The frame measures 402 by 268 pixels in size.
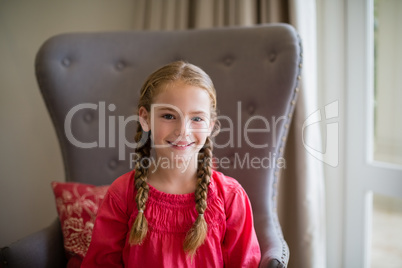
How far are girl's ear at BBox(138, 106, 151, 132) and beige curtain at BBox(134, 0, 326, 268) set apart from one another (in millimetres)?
761

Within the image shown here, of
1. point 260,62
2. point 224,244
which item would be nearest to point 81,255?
point 224,244

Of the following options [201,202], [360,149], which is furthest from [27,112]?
[360,149]

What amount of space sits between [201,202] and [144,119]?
11.9 inches

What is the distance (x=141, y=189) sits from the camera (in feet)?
3.13

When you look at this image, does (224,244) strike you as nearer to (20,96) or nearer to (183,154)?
(183,154)

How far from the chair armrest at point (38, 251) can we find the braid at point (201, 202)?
52 centimetres

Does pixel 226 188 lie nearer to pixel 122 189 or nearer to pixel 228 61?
pixel 122 189

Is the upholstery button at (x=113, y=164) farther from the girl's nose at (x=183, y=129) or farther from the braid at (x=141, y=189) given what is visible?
the girl's nose at (x=183, y=129)

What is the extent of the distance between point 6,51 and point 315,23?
5.13ft

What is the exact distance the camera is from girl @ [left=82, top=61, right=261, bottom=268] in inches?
36.2

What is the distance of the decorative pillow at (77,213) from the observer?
44.3 inches

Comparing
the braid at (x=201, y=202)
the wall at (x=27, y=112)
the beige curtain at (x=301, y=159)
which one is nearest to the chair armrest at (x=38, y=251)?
the braid at (x=201, y=202)

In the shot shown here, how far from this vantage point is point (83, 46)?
1.38m

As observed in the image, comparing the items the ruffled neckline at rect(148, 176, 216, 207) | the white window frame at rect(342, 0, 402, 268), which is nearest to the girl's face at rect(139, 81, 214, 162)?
the ruffled neckline at rect(148, 176, 216, 207)
